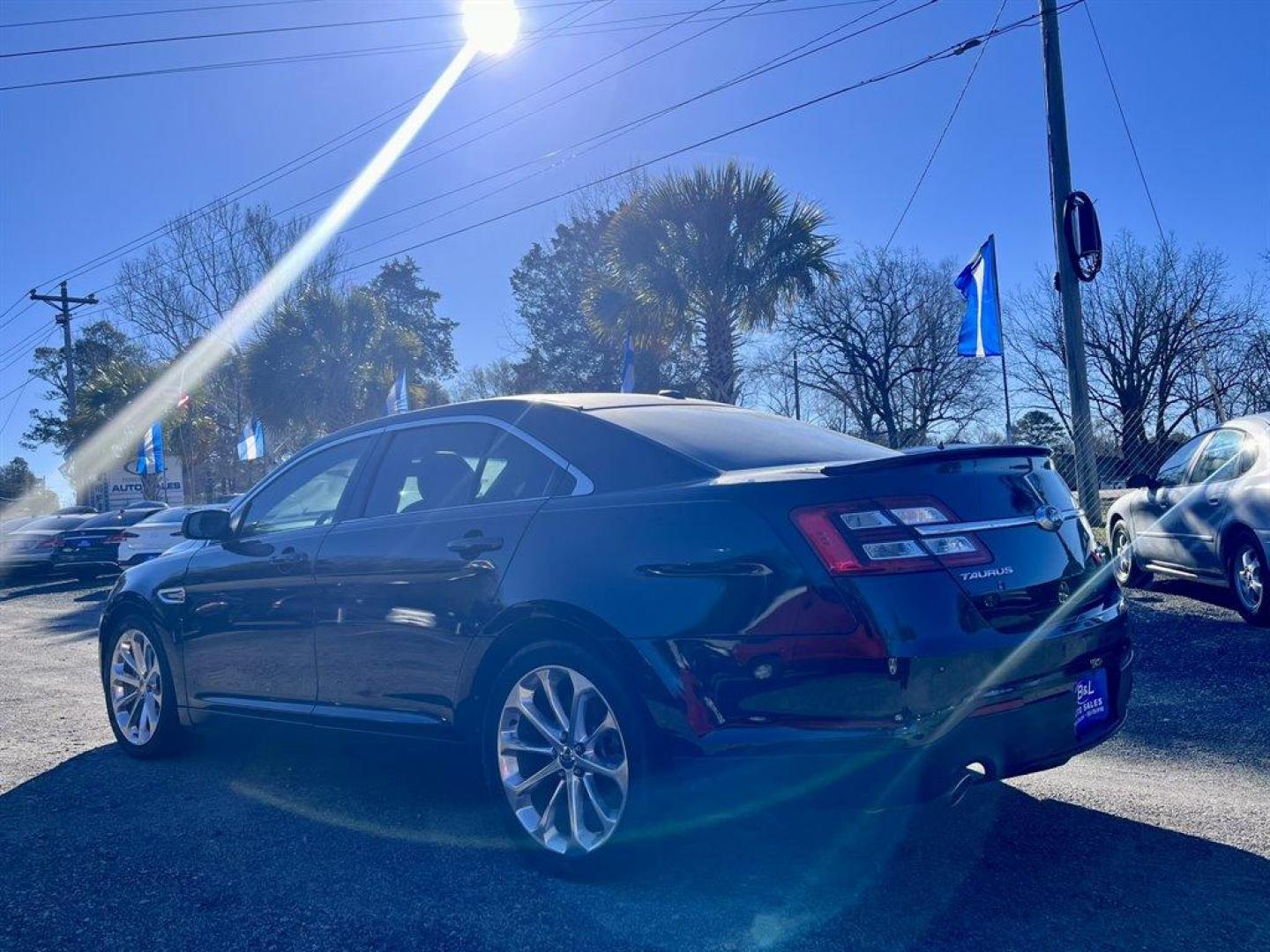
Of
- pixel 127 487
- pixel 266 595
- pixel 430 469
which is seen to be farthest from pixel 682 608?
pixel 127 487

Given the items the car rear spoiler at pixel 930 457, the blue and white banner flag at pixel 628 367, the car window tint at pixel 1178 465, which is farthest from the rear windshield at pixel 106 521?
the car rear spoiler at pixel 930 457

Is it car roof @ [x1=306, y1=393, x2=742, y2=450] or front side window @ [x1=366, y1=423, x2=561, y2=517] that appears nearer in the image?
front side window @ [x1=366, y1=423, x2=561, y2=517]

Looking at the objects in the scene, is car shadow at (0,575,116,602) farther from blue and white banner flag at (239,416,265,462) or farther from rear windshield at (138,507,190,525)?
blue and white banner flag at (239,416,265,462)

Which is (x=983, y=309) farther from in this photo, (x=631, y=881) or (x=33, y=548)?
(x=33, y=548)

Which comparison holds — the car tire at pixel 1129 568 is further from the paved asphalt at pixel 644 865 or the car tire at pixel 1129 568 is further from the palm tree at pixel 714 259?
the palm tree at pixel 714 259

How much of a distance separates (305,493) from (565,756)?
7.07ft

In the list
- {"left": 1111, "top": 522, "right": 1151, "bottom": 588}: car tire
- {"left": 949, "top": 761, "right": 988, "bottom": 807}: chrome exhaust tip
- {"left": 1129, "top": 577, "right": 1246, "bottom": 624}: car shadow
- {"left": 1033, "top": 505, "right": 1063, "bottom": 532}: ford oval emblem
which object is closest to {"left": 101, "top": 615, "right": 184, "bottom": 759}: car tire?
{"left": 949, "top": 761, "right": 988, "bottom": 807}: chrome exhaust tip

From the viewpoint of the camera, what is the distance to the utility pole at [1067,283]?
41.0 ft

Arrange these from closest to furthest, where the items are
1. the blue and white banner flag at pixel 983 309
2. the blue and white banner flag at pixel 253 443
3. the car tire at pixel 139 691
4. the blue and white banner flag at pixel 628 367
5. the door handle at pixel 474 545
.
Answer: the door handle at pixel 474 545 < the car tire at pixel 139 691 < the blue and white banner flag at pixel 983 309 < the blue and white banner flag at pixel 628 367 < the blue and white banner flag at pixel 253 443

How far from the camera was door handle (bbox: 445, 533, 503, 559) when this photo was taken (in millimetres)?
3811

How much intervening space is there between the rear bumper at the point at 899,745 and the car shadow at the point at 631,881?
0.12 meters

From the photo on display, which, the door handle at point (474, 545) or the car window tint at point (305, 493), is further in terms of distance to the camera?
the car window tint at point (305, 493)

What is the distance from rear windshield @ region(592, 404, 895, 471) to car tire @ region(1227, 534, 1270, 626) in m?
4.44

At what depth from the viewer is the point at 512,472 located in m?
4.05
